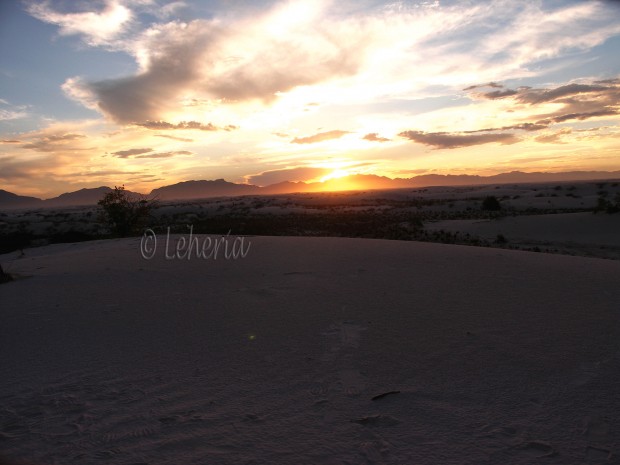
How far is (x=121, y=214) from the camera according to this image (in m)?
17.5

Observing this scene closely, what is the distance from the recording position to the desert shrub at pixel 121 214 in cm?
1744

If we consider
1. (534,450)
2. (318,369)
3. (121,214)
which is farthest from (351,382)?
(121,214)

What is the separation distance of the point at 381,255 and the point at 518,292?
3.02 metres

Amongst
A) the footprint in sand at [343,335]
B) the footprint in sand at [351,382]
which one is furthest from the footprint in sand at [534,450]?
the footprint in sand at [343,335]

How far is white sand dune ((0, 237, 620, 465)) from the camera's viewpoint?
2.28 m

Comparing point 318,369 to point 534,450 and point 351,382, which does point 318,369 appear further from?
point 534,450

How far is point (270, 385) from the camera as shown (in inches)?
118

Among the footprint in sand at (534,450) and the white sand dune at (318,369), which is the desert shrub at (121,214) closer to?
the white sand dune at (318,369)

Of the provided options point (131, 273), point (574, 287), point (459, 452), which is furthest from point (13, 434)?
point (574, 287)

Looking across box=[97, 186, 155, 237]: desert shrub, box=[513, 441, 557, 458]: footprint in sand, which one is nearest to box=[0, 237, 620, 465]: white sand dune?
box=[513, 441, 557, 458]: footprint in sand

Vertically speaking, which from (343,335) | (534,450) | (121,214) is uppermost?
(121,214)

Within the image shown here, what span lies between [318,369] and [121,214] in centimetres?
1634

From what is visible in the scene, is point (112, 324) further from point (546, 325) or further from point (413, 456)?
point (546, 325)

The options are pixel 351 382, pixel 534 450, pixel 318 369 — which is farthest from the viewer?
pixel 318 369
